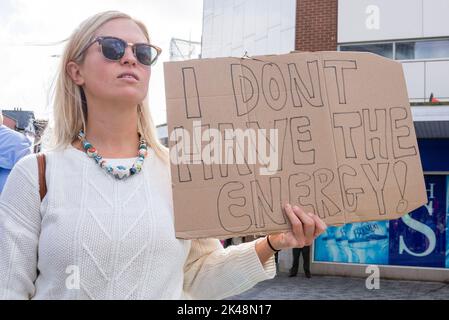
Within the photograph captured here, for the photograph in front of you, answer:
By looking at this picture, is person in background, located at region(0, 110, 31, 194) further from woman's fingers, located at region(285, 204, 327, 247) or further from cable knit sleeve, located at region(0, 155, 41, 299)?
woman's fingers, located at region(285, 204, 327, 247)

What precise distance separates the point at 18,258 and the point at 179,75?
887 millimetres

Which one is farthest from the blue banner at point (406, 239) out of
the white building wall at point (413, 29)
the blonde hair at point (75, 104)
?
the blonde hair at point (75, 104)

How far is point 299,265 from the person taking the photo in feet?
49.2

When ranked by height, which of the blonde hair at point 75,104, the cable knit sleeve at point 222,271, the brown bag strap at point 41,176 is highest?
the blonde hair at point 75,104

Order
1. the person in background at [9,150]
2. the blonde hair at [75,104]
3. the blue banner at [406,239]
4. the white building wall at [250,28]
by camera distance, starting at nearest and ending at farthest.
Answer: the blonde hair at [75,104], the person in background at [9,150], the blue banner at [406,239], the white building wall at [250,28]

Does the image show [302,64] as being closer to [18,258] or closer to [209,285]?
[209,285]

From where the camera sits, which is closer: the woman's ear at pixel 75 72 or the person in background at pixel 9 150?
the woman's ear at pixel 75 72

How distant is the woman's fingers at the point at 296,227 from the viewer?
7.15ft

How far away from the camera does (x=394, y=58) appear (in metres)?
13.8

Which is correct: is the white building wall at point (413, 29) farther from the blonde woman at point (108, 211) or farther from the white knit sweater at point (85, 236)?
the white knit sweater at point (85, 236)

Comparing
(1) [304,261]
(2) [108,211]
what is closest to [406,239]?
(1) [304,261]

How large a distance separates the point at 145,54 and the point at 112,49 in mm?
A: 132

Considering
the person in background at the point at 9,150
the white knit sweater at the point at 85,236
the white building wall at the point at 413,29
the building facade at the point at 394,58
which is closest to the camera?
the white knit sweater at the point at 85,236

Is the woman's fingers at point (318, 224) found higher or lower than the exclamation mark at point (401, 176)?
lower
